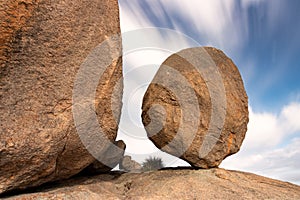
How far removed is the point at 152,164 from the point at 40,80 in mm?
8440

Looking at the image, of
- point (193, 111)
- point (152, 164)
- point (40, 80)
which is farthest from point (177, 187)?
point (152, 164)

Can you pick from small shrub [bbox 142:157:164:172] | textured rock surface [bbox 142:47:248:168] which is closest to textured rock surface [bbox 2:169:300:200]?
textured rock surface [bbox 142:47:248:168]

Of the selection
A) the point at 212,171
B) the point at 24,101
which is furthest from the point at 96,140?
the point at 212,171

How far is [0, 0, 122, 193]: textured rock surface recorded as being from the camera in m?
6.35

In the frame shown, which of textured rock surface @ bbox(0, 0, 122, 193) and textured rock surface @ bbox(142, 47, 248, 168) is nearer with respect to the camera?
textured rock surface @ bbox(0, 0, 122, 193)

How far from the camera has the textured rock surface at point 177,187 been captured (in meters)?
7.46

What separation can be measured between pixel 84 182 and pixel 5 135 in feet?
9.98

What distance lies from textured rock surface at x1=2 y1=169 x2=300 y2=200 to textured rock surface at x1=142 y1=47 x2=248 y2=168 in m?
0.74

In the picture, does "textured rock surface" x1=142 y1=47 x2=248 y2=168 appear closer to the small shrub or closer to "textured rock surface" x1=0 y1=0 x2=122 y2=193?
"textured rock surface" x1=0 y1=0 x2=122 y2=193

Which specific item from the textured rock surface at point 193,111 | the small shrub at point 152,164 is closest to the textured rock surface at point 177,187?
the textured rock surface at point 193,111

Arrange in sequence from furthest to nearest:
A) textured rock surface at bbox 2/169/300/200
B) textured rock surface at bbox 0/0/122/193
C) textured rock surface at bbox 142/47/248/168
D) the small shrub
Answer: the small shrub, textured rock surface at bbox 142/47/248/168, textured rock surface at bbox 2/169/300/200, textured rock surface at bbox 0/0/122/193

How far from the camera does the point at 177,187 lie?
790 cm

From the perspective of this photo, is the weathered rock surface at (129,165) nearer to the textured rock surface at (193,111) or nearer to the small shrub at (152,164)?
the small shrub at (152,164)

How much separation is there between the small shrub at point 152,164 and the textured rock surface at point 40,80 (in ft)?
21.7
